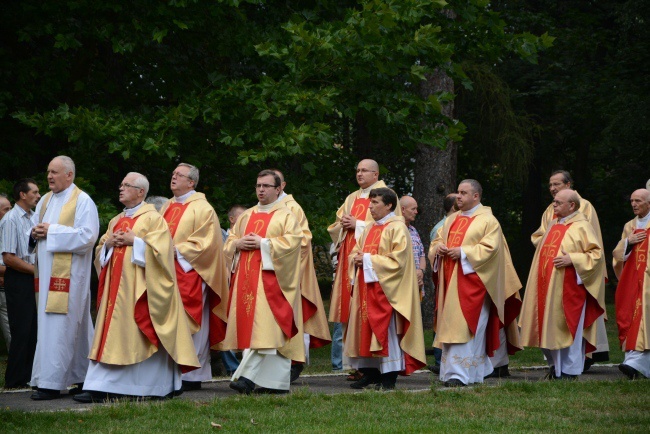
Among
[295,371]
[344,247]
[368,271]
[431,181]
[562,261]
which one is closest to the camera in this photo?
[368,271]

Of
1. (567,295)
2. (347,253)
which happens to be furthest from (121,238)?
(567,295)

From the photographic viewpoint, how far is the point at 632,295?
38.5ft

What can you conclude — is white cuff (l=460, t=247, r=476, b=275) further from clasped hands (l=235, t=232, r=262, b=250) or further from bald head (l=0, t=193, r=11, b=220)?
bald head (l=0, t=193, r=11, b=220)

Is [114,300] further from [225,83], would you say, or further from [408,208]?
→ [225,83]

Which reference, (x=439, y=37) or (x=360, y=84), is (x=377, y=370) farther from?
(x=439, y=37)

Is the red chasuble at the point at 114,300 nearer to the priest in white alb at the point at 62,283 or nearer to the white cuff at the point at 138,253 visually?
the white cuff at the point at 138,253

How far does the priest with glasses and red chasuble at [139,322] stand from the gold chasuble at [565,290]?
381cm

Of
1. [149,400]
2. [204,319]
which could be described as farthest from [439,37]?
[149,400]

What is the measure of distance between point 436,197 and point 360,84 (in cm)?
398

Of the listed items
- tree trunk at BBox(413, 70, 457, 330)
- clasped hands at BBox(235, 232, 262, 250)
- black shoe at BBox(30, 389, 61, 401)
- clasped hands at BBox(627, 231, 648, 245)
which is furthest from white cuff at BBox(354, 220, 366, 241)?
tree trunk at BBox(413, 70, 457, 330)

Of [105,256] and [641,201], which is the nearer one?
[105,256]

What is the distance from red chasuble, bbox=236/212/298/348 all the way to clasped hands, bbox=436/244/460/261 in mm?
1739

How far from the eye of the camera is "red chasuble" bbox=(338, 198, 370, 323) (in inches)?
447

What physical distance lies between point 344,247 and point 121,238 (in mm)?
2974
